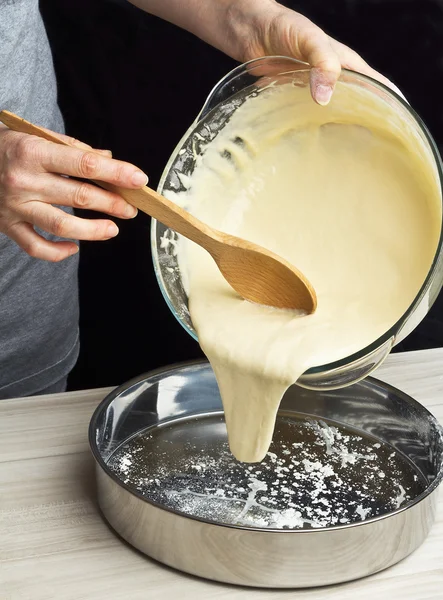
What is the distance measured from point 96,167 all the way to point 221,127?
184 mm

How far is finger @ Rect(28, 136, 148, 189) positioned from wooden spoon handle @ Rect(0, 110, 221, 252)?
0.6 inches

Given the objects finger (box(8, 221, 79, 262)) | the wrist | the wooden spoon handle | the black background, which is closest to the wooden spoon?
the wooden spoon handle

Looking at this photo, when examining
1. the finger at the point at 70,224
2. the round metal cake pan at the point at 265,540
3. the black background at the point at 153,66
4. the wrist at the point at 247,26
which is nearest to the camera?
the round metal cake pan at the point at 265,540

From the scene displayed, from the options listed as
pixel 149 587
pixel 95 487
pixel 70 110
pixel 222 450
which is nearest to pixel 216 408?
pixel 222 450

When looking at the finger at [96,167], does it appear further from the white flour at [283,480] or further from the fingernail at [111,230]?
the white flour at [283,480]

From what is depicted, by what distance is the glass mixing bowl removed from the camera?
71 cm

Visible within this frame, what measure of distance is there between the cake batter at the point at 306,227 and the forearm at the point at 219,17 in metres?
0.21

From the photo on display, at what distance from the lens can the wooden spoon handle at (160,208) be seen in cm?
78

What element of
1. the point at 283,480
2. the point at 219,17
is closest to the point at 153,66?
the point at 219,17

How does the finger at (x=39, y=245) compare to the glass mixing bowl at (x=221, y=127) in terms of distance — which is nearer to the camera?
the glass mixing bowl at (x=221, y=127)

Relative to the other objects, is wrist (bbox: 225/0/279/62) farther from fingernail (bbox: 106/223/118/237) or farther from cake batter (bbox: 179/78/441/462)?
fingernail (bbox: 106/223/118/237)

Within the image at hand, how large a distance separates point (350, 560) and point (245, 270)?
0.96ft

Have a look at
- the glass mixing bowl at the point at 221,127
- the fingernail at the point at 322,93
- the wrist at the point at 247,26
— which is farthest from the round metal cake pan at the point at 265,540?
the wrist at the point at 247,26

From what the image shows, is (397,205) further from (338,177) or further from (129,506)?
(129,506)
